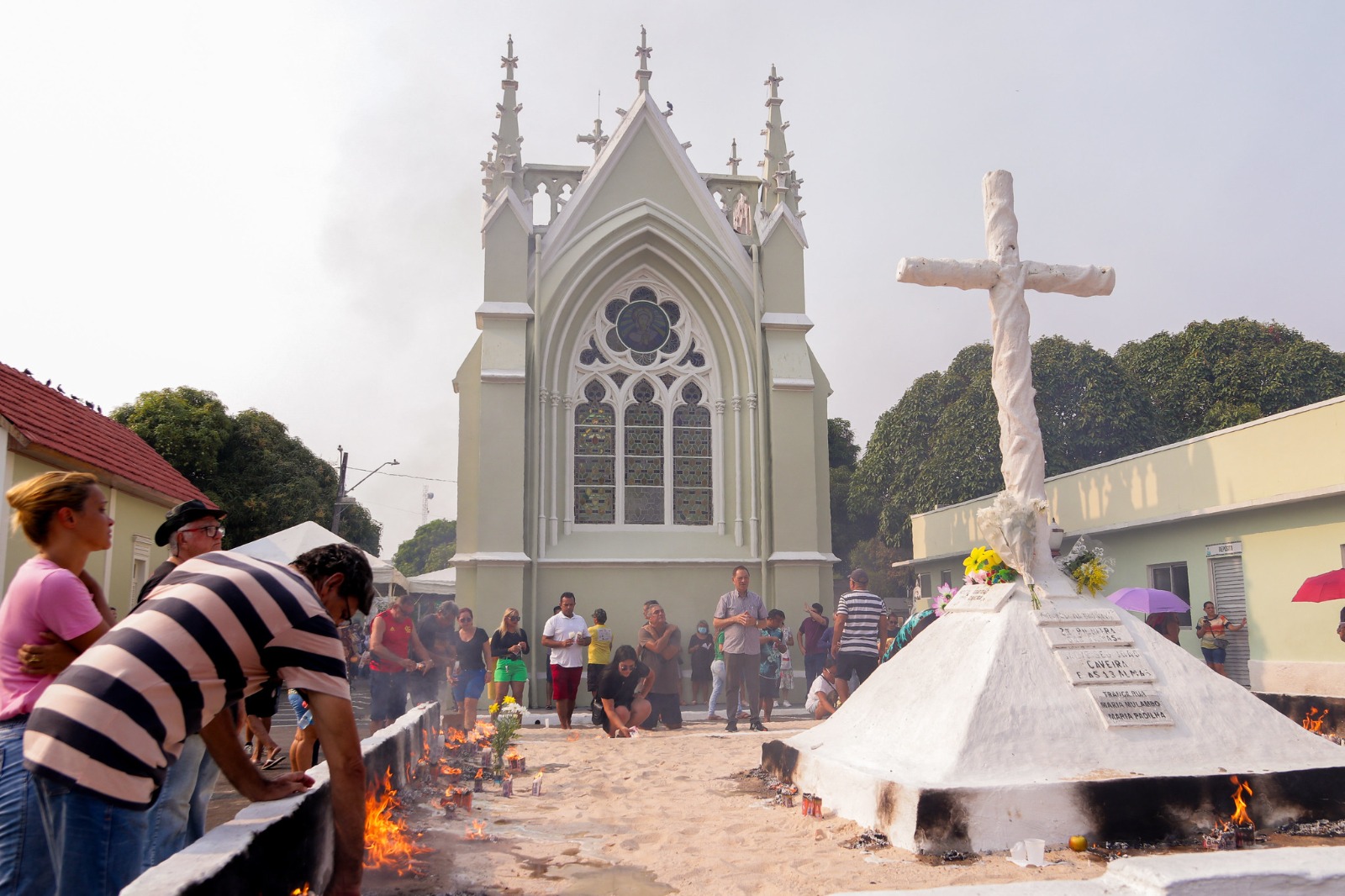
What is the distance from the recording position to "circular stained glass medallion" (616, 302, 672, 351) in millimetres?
16844

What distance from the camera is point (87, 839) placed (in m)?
2.68

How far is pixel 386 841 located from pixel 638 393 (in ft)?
39.0

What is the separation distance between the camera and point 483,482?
15.1 meters

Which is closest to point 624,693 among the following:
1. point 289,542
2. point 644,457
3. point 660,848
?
point 660,848

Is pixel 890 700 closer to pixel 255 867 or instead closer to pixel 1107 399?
pixel 255 867

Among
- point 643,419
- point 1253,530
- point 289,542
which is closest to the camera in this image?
point 289,542

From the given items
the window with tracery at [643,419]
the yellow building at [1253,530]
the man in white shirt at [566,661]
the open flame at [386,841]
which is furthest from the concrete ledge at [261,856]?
the window with tracery at [643,419]

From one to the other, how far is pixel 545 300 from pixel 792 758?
10.5 meters

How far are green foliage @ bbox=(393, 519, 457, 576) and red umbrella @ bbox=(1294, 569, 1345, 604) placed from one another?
66.8 m

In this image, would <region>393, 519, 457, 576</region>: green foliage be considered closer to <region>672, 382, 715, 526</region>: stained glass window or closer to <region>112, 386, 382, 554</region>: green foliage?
<region>112, 386, 382, 554</region>: green foliage

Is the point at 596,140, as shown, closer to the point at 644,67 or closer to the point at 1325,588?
the point at 644,67

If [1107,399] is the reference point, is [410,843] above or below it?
below

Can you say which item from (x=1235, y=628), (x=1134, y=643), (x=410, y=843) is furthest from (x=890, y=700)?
(x=1235, y=628)

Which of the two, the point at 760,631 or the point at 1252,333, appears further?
the point at 1252,333
